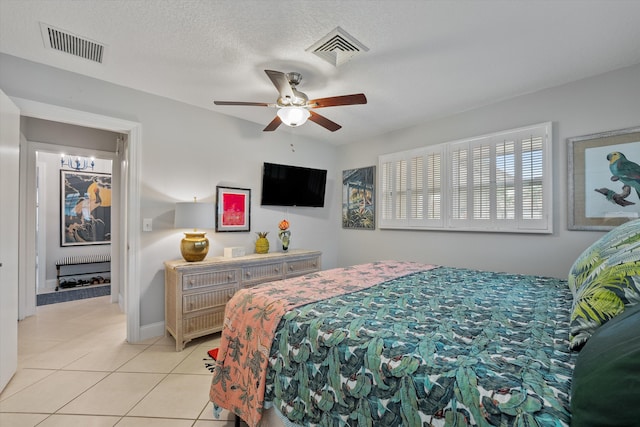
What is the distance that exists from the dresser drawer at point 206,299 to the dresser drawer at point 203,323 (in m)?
0.08

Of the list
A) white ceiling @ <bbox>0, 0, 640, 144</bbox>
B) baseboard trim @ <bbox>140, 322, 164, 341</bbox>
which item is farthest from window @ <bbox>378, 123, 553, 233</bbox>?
baseboard trim @ <bbox>140, 322, 164, 341</bbox>

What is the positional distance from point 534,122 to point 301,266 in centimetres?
306

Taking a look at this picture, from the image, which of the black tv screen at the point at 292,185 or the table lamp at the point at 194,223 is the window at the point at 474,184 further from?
the table lamp at the point at 194,223

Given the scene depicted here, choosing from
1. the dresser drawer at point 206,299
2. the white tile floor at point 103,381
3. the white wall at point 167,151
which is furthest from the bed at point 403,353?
the white wall at point 167,151

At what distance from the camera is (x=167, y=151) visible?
3.05m

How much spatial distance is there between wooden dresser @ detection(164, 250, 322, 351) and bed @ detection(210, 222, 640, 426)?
1.30 metres

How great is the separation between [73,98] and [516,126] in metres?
4.33

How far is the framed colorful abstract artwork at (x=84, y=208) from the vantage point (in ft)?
16.1

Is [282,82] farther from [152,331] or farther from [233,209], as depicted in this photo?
[152,331]

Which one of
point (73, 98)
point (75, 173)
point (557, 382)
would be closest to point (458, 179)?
point (557, 382)

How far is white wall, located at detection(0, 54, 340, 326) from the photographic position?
2.46 metres

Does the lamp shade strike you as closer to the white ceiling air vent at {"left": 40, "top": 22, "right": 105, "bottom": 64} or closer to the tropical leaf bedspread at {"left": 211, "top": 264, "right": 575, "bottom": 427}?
the white ceiling air vent at {"left": 40, "top": 22, "right": 105, "bottom": 64}

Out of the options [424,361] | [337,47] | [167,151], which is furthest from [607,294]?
[167,151]

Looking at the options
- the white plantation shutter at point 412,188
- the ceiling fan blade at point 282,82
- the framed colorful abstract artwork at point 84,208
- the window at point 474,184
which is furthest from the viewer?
the framed colorful abstract artwork at point 84,208
